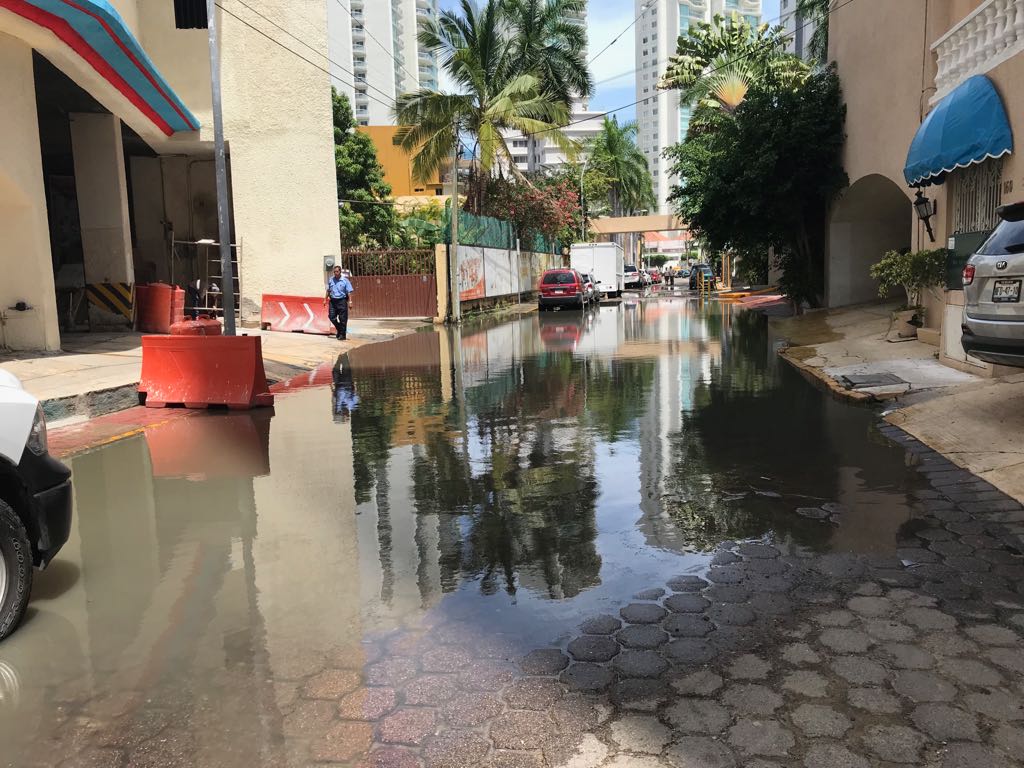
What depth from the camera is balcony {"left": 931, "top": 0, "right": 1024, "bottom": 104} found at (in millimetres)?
10531

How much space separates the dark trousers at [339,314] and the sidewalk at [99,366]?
0.38m

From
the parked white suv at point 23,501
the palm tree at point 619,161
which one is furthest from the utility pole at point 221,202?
the palm tree at point 619,161

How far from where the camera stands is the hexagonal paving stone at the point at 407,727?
3199mm

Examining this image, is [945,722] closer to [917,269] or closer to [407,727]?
[407,727]

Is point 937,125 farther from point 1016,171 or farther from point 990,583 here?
point 990,583

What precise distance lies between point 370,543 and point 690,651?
2.42 m

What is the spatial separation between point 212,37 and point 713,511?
13142mm

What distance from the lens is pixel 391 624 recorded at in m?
4.25

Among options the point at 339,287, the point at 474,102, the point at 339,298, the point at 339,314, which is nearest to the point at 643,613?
the point at 339,287

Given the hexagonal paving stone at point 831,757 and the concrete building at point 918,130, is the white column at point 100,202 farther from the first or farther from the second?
the hexagonal paving stone at point 831,757

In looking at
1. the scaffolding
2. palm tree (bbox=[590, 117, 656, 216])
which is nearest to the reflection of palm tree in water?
the scaffolding

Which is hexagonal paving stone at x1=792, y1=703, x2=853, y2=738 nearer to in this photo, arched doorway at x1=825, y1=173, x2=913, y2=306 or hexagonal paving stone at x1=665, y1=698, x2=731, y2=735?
hexagonal paving stone at x1=665, y1=698, x2=731, y2=735

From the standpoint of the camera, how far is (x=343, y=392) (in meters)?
12.8

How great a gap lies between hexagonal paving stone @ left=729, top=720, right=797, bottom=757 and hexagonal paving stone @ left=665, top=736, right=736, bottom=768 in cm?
6
